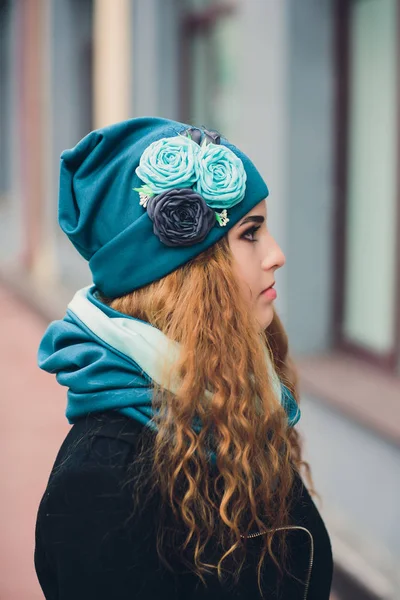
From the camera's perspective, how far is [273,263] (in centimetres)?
184

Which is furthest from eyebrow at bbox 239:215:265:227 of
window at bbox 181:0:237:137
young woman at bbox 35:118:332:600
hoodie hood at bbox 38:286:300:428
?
window at bbox 181:0:237:137

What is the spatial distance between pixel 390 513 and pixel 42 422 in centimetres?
296

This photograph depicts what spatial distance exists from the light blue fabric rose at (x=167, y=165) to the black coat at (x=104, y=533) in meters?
0.45

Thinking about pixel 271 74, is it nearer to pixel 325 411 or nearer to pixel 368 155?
pixel 368 155

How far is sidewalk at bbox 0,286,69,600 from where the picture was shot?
406cm

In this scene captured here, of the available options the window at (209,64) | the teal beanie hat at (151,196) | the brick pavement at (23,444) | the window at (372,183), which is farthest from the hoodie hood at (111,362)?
the window at (209,64)

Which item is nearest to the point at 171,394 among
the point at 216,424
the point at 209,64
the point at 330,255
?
the point at 216,424

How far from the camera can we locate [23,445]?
18.6 ft

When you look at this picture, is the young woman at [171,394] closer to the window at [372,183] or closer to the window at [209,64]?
the window at [372,183]

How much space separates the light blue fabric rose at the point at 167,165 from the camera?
1738 mm

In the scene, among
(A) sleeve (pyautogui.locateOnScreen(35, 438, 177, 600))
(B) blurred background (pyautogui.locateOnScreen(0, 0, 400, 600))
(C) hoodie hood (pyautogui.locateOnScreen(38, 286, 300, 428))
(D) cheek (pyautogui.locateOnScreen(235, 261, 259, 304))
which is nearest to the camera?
(A) sleeve (pyautogui.locateOnScreen(35, 438, 177, 600))

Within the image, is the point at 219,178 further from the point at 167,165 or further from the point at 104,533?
the point at 104,533

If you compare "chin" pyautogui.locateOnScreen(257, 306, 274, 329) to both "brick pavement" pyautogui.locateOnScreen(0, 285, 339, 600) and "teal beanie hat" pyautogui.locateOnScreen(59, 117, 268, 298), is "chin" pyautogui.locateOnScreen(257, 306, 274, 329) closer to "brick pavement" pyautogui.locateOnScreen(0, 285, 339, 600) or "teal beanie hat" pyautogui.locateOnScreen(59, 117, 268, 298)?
"teal beanie hat" pyautogui.locateOnScreen(59, 117, 268, 298)

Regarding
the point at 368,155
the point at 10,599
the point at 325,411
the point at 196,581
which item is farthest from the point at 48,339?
the point at 368,155
